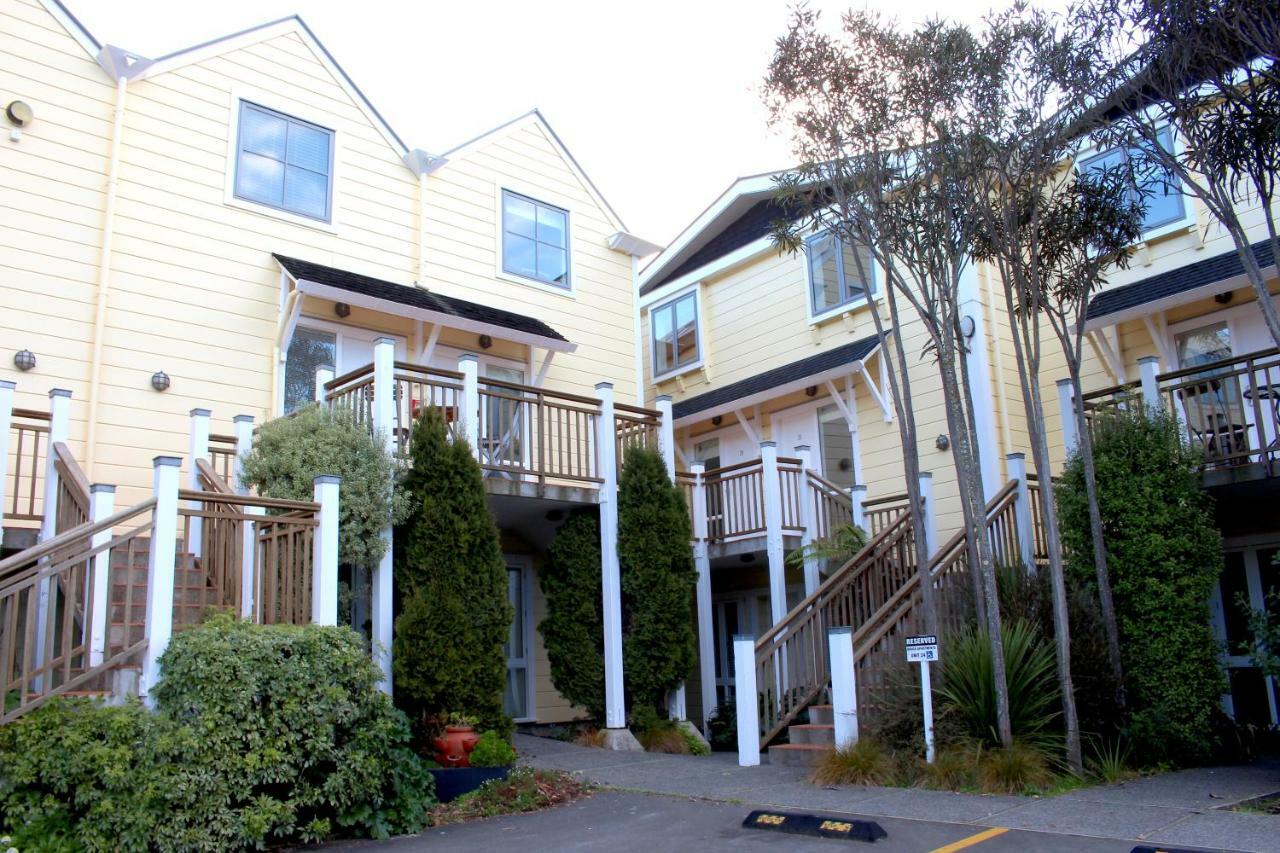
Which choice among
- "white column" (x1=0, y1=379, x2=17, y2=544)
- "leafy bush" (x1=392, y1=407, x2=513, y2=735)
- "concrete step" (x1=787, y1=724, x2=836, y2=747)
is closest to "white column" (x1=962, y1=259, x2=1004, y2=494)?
"concrete step" (x1=787, y1=724, x2=836, y2=747)

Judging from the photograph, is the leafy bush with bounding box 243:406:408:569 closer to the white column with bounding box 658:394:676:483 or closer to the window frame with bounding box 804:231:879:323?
the white column with bounding box 658:394:676:483

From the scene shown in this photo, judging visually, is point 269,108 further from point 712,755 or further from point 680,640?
point 712,755

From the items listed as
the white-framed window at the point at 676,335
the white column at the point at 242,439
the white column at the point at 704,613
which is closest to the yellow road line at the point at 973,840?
the white column at the point at 704,613

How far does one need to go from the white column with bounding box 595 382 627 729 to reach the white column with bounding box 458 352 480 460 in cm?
176

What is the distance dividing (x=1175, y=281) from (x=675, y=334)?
9113 millimetres

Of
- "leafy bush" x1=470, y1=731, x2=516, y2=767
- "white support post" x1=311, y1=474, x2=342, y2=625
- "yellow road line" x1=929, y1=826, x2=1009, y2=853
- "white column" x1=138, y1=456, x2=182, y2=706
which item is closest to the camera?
"yellow road line" x1=929, y1=826, x2=1009, y2=853

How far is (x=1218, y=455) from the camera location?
1056 cm

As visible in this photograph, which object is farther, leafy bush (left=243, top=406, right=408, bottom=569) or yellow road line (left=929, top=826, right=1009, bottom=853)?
leafy bush (left=243, top=406, right=408, bottom=569)

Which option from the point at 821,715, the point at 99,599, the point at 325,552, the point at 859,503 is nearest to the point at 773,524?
the point at 859,503

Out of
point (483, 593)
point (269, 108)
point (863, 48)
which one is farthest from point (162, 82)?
point (863, 48)

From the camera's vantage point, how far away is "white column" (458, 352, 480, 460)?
1134 cm

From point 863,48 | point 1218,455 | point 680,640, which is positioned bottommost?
point 680,640

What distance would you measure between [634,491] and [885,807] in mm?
5720

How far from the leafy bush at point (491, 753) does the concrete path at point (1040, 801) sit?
31.7 inches
